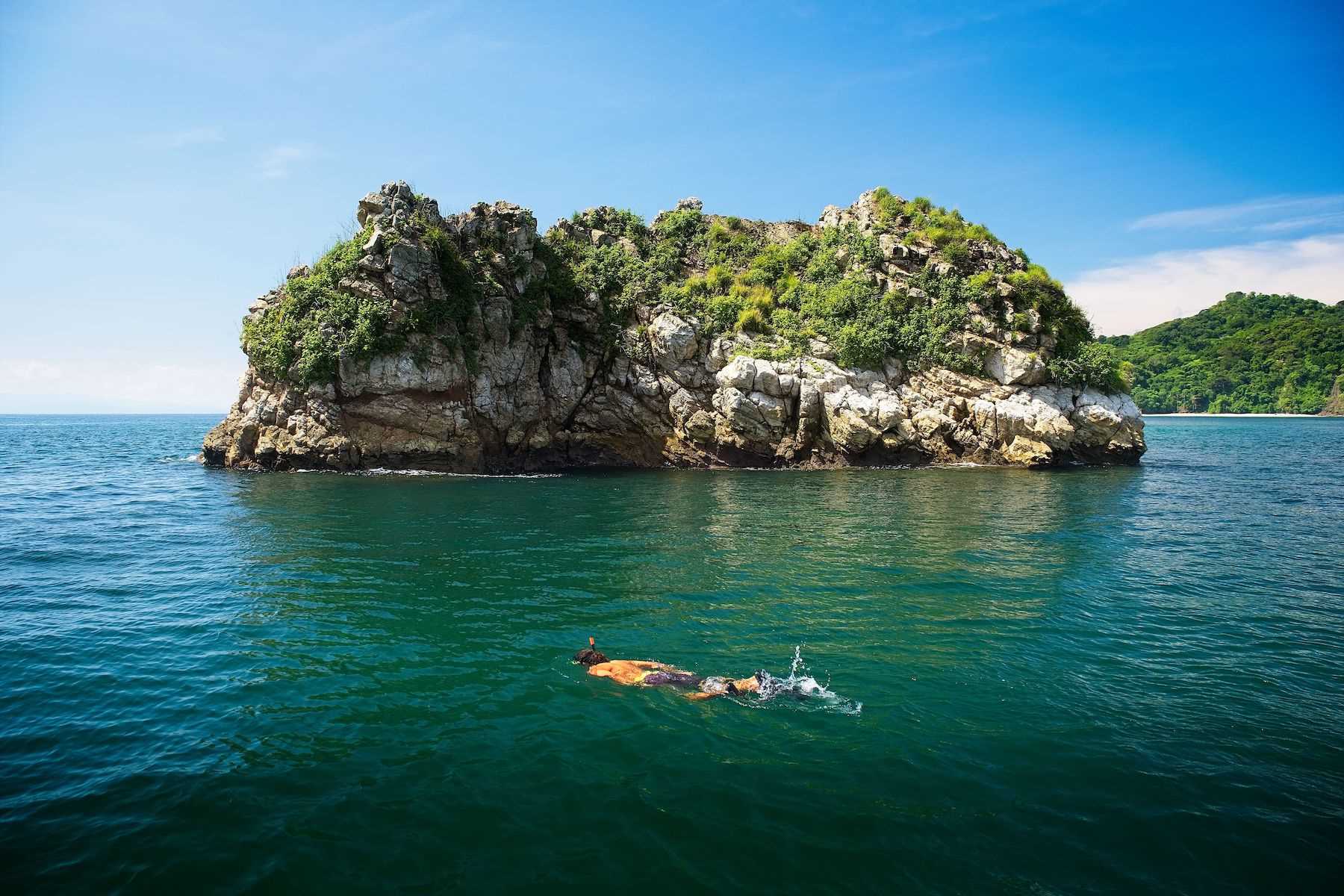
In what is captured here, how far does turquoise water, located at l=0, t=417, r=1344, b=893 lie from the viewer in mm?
6551

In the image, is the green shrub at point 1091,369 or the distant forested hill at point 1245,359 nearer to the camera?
the green shrub at point 1091,369

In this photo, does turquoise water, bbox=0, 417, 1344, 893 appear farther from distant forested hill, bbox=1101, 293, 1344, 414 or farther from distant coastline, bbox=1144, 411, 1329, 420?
distant coastline, bbox=1144, 411, 1329, 420

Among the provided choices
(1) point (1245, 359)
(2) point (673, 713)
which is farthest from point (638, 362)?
(1) point (1245, 359)

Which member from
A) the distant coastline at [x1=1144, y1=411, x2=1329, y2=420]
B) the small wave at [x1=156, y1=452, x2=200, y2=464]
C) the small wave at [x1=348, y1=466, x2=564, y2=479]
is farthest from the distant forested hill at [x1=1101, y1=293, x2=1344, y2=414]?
the small wave at [x1=156, y1=452, x2=200, y2=464]

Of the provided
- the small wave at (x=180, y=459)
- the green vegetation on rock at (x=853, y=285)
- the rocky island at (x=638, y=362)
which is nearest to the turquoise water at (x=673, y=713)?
the rocky island at (x=638, y=362)

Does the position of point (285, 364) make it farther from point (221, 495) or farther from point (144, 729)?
point (144, 729)

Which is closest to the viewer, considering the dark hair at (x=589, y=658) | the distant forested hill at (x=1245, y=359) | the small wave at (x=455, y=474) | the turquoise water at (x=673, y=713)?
the turquoise water at (x=673, y=713)

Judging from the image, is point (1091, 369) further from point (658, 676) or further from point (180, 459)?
point (180, 459)

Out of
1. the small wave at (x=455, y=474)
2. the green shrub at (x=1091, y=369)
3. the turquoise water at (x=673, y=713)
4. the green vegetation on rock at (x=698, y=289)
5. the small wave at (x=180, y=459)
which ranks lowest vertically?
the turquoise water at (x=673, y=713)

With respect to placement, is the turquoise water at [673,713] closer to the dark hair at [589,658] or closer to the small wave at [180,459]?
the dark hair at [589,658]

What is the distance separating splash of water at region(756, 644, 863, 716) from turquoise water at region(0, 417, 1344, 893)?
10cm

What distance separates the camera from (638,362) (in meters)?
43.3

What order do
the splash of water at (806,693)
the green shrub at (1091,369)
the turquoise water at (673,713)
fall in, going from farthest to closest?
the green shrub at (1091,369) < the splash of water at (806,693) < the turquoise water at (673,713)

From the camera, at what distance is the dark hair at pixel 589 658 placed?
11212mm
